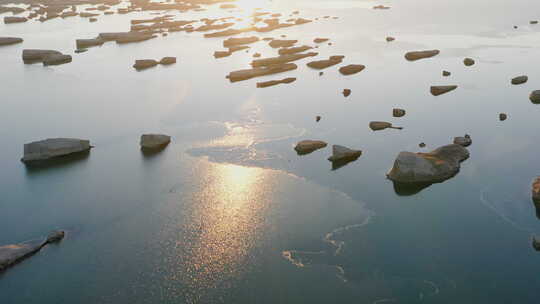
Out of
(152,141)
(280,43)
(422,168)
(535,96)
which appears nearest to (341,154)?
(422,168)

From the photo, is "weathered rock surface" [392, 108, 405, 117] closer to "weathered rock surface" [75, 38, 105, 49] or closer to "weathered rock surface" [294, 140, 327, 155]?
"weathered rock surface" [294, 140, 327, 155]

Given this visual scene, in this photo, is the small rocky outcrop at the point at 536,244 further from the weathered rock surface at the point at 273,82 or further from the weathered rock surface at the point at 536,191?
the weathered rock surface at the point at 273,82

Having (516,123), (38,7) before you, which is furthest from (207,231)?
(38,7)

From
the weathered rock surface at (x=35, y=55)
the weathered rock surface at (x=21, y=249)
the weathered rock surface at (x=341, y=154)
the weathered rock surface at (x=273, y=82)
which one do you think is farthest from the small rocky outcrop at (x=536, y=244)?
the weathered rock surface at (x=35, y=55)

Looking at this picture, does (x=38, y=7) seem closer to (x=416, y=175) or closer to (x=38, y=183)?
(x=38, y=183)

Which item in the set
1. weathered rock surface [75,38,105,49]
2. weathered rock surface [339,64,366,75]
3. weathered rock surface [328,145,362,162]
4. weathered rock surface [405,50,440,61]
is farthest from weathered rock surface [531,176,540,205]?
weathered rock surface [75,38,105,49]

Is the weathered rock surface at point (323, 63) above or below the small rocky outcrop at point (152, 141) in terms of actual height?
above
